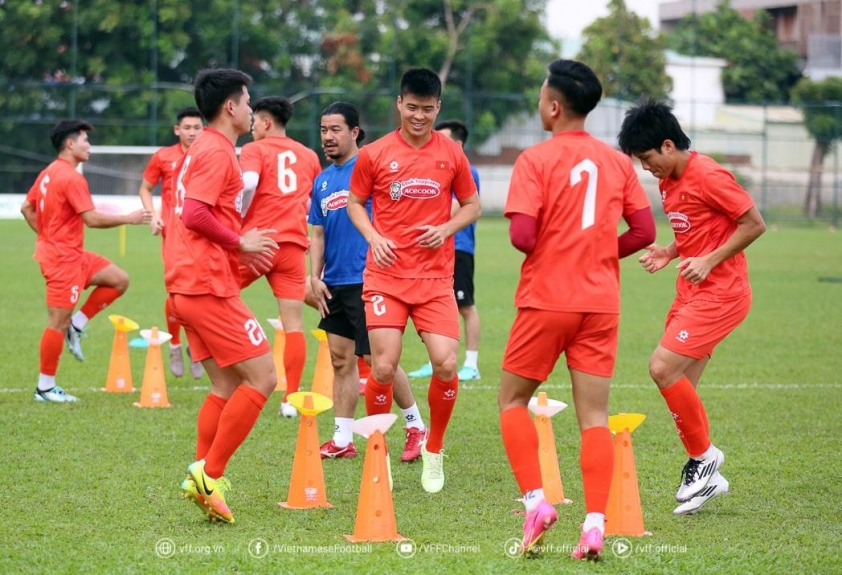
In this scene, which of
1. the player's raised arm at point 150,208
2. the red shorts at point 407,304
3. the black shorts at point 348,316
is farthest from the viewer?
the player's raised arm at point 150,208

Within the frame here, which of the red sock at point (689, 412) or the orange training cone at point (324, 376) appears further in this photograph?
the orange training cone at point (324, 376)

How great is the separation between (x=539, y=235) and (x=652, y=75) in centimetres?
3860

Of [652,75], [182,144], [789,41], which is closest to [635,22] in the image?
[652,75]

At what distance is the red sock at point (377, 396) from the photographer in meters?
6.63

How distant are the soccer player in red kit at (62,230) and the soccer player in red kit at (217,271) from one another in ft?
11.4

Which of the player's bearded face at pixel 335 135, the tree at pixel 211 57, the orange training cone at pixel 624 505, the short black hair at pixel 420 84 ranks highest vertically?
the tree at pixel 211 57

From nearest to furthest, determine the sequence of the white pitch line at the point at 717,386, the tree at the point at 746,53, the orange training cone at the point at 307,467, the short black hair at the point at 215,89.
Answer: the short black hair at the point at 215,89, the orange training cone at the point at 307,467, the white pitch line at the point at 717,386, the tree at the point at 746,53

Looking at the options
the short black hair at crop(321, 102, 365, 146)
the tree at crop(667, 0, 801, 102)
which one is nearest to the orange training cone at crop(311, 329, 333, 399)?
the short black hair at crop(321, 102, 365, 146)

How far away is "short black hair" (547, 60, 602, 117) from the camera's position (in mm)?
4992

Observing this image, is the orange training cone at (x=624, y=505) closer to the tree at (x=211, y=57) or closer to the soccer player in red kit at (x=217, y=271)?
the soccer player in red kit at (x=217, y=271)

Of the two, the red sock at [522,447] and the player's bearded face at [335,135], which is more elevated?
the player's bearded face at [335,135]

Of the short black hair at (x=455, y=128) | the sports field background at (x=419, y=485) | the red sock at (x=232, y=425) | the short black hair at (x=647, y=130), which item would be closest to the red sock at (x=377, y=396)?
the sports field background at (x=419, y=485)

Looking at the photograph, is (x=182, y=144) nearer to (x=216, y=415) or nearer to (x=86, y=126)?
(x=86, y=126)

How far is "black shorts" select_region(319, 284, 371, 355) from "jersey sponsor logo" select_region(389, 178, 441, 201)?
3.57ft
